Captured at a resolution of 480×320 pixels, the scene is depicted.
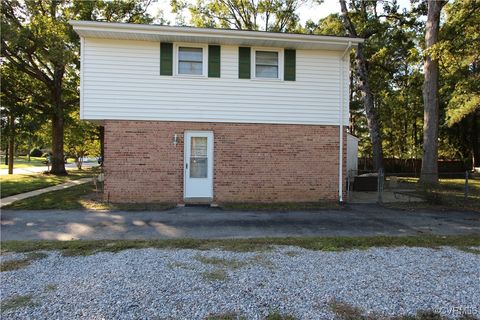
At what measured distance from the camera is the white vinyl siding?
10.2 m

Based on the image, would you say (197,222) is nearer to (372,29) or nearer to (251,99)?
(251,99)

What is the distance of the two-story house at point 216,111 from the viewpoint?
10.2m

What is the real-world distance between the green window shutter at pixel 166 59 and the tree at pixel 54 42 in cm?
930

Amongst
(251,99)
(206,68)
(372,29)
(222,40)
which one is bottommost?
(251,99)

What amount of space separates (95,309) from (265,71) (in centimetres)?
908

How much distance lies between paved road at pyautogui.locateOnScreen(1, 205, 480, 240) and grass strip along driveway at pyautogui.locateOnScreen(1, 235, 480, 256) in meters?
0.51

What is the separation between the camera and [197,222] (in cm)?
801

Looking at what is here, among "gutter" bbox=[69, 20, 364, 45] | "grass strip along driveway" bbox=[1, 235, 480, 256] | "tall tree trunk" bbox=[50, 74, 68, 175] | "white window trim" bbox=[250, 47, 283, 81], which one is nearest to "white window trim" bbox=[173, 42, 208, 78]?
"gutter" bbox=[69, 20, 364, 45]

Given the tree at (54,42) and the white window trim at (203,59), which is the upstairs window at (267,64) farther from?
the tree at (54,42)

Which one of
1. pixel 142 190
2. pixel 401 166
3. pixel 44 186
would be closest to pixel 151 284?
pixel 142 190

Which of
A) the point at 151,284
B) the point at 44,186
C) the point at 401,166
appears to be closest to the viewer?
the point at 151,284

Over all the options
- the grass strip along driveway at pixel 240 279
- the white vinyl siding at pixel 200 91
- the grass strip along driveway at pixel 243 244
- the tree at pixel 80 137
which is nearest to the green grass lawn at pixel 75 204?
the white vinyl siding at pixel 200 91

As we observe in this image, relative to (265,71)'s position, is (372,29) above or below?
above

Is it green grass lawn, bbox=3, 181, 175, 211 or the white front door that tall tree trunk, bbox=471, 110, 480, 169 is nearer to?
the white front door
